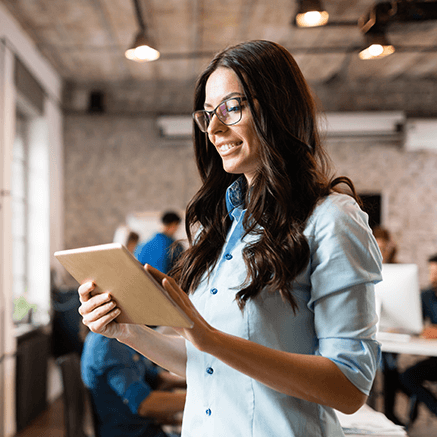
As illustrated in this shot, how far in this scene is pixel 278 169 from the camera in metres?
0.94

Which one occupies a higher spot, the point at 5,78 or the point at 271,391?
the point at 5,78

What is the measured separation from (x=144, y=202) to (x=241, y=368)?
18.1 feet

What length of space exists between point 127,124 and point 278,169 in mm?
5538

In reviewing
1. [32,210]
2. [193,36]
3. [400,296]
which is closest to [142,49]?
[193,36]

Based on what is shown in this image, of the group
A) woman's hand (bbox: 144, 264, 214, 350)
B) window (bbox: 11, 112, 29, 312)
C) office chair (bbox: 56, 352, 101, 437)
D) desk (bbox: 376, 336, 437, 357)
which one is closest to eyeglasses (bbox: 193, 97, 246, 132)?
woman's hand (bbox: 144, 264, 214, 350)

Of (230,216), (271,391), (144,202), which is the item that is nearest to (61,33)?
(144,202)

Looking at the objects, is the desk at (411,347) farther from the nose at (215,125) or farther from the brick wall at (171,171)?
the brick wall at (171,171)

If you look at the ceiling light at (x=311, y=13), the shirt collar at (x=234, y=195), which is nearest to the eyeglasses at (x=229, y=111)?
the shirt collar at (x=234, y=195)

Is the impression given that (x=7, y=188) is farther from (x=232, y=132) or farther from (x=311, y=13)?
(x=232, y=132)

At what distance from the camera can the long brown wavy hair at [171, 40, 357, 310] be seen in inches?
34.5

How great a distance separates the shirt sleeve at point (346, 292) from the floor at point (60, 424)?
9.84ft

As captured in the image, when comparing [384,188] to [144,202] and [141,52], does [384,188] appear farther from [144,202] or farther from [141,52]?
[141,52]

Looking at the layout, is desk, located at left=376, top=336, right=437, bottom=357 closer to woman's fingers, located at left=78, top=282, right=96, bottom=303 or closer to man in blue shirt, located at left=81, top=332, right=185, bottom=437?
man in blue shirt, located at left=81, top=332, right=185, bottom=437

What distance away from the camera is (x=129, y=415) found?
205cm
